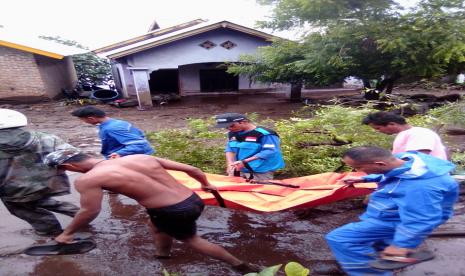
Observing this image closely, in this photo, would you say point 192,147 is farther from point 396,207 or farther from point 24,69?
point 24,69

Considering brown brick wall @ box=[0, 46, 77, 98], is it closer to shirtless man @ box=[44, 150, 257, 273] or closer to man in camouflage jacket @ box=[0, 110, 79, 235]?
man in camouflage jacket @ box=[0, 110, 79, 235]

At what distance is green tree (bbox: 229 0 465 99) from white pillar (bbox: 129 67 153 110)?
5.02 meters

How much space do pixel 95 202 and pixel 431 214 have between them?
234cm

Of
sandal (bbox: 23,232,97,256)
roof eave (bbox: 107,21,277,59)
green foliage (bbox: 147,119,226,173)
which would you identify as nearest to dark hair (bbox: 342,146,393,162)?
sandal (bbox: 23,232,97,256)

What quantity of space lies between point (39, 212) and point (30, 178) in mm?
464

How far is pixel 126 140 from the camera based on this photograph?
3.98 metres

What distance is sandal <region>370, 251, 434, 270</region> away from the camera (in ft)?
6.97

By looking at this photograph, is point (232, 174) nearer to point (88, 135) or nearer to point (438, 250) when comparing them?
point (438, 250)

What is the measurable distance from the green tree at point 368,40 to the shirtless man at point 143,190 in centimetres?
856

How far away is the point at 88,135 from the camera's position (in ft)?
29.8

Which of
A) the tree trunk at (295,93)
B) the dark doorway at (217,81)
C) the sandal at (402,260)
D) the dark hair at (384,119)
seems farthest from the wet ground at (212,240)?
the dark doorway at (217,81)

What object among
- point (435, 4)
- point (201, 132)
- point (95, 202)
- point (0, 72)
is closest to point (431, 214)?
point (95, 202)

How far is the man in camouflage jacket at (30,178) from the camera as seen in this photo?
125 inches

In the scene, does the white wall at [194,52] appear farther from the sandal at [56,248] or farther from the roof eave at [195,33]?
the sandal at [56,248]
